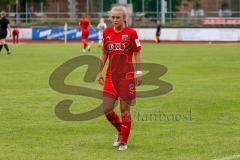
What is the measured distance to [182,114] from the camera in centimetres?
1452

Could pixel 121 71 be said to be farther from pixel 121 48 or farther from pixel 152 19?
pixel 152 19

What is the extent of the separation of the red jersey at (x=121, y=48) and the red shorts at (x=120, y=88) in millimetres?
97

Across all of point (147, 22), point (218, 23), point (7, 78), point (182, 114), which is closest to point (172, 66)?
point (7, 78)

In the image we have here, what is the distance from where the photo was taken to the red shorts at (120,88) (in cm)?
1072

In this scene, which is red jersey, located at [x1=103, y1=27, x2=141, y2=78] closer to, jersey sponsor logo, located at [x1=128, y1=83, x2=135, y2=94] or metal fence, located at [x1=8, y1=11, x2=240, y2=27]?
jersey sponsor logo, located at [x1=128, y1=83, x2=135, y2=94]

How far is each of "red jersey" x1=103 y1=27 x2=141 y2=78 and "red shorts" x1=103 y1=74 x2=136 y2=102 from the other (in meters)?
0.10

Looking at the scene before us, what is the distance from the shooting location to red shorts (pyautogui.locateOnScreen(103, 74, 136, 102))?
10.7m

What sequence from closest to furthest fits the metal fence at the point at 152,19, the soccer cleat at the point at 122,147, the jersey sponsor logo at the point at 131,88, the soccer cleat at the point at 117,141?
1. the soccer cleat at the point at 122,147
2. the jersey sponsor logo at the point at 131,88
3. the soccer cleat at the point at 117,141
4. the metal fence at the point at 152,19

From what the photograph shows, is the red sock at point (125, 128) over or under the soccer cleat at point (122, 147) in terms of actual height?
over

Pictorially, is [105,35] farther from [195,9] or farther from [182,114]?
[195,9]

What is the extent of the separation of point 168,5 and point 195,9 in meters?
2.93

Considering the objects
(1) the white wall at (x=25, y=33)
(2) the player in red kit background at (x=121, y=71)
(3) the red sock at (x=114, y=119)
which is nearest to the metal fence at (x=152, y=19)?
(1) the white wall at (x=25, y=33)

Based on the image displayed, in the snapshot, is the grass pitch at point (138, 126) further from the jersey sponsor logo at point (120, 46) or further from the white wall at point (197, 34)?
the white wall at point (197, 34)

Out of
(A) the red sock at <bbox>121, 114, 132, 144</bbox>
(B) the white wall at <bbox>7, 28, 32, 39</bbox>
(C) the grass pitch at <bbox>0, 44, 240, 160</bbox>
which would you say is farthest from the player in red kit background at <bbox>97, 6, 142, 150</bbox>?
(B) the white wall at <bbox>7, 28, 32, 39</bbox>
